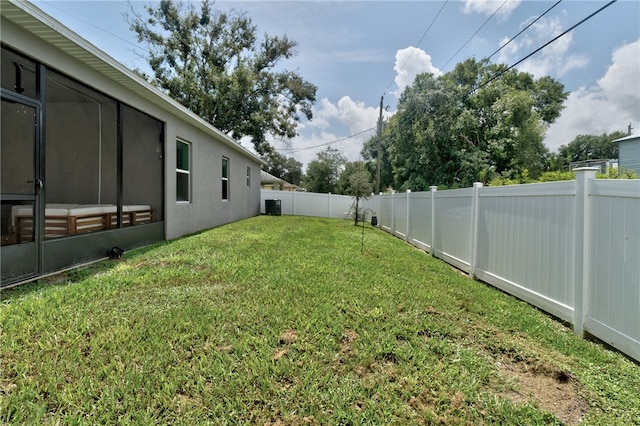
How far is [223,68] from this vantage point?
2094 centimetres

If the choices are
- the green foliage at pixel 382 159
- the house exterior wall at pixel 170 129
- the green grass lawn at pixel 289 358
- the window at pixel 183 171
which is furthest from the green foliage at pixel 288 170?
the green grass lawn at pixel 289 358

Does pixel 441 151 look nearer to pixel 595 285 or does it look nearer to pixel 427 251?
pixel 427 251

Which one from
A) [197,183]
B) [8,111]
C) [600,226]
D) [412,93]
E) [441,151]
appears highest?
[412,93]

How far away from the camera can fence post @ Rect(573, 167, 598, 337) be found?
286 cm

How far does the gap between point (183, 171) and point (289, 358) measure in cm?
684

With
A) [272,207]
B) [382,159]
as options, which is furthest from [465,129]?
[272,207]

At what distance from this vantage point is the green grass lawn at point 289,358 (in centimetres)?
176

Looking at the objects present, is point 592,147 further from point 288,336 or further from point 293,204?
point 288,336

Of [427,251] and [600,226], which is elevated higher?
[600,226]

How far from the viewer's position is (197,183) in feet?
28.1

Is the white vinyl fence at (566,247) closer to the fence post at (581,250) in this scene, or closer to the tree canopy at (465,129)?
the fence post at (581,250)

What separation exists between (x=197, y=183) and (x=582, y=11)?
9.36m

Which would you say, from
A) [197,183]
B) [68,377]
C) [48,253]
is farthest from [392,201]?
[68,377]

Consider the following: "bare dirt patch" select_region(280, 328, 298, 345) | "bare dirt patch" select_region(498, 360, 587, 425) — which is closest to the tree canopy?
"bare dirt patch" select_region(498, 360, 587, 425)
